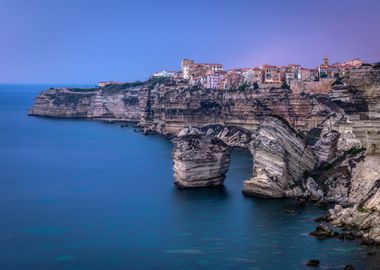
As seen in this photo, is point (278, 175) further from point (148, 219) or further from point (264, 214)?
point (148, 219)

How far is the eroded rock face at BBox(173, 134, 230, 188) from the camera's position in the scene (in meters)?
47.3

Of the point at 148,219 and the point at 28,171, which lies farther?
the point at 28,171

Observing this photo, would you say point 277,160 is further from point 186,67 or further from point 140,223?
point 186,67

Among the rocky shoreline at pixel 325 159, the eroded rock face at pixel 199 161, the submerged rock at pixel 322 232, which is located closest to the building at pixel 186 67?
the rocky shoreline at pixel 325 159

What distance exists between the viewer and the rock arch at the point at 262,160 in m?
44.6

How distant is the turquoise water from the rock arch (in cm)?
110

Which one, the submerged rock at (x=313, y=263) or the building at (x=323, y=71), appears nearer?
the submerged rock at (x=313, y=263)

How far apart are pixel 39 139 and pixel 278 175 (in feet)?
152

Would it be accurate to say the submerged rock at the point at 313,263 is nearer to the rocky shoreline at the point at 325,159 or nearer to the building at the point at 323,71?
the rocky shoreline at the point at 325,159

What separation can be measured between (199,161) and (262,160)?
4.64 metres

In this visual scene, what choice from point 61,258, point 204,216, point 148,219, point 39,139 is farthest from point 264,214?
point 39,139

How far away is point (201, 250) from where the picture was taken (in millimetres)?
33344

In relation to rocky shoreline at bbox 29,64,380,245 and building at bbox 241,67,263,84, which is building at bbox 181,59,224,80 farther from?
rocky shoreline at bbox 29,64,380,245

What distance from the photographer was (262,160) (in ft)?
147
